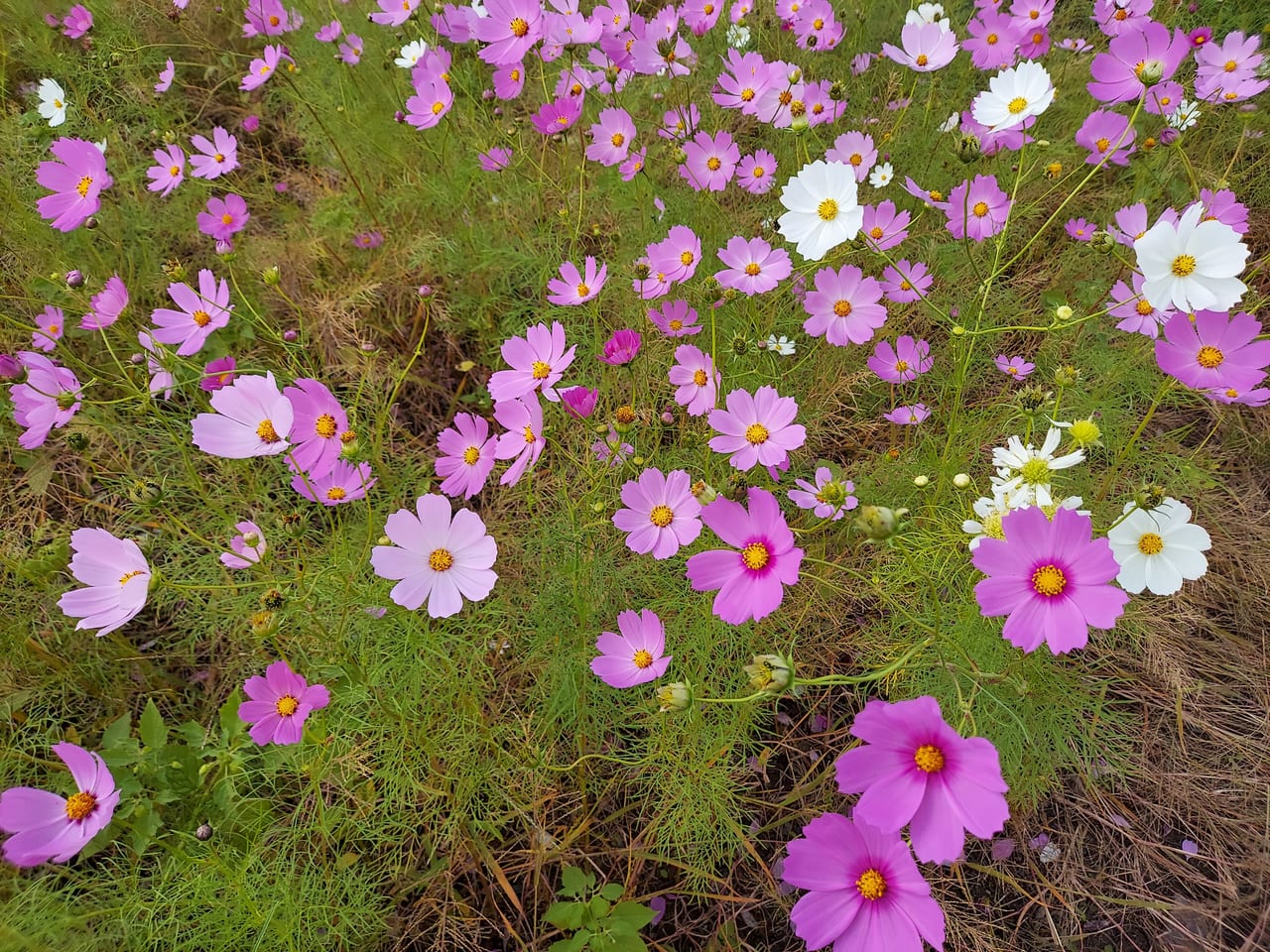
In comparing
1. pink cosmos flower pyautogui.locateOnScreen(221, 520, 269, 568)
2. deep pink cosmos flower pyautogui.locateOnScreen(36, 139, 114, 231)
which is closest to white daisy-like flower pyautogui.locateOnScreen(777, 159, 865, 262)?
pink cosmos flower pyautogui.locateOnScreen(221, 520, 269, 568)

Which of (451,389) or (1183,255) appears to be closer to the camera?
(1183,255)

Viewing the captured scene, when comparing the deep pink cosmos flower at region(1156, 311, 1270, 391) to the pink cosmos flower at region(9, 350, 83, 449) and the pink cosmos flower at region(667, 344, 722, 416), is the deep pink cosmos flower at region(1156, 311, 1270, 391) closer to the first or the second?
the pink cosmos flower at region(667, 344, 722, 416)

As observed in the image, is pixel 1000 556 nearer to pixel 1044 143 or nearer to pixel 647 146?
pixel 1044 143

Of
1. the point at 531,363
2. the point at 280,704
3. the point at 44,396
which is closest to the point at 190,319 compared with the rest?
the point at 44,396

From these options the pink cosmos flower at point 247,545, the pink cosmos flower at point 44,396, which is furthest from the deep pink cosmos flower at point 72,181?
the pink cosmos flower at point 247,545

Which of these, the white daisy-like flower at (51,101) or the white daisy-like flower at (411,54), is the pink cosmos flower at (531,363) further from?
the white daisy-like flower at (51,101)

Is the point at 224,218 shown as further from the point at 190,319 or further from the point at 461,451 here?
the point at 461,451

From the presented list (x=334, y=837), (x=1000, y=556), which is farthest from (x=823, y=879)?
(x=334, y=837)
